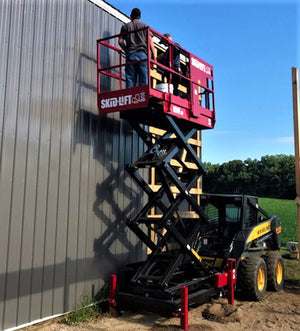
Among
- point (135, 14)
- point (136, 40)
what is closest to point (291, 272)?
point (136, 40)

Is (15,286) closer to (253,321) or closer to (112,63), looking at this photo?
(253,321)

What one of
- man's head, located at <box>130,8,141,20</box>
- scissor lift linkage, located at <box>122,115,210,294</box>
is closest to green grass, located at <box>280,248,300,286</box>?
scissor lift linkage, located at <box>122,115,210,294</box>

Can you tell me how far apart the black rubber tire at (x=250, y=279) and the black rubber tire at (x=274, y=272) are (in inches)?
20.3

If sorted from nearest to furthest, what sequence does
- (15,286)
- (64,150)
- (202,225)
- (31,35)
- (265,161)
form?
(15,286) → (31,35) → (64,150) → (202,225) → (265,161)

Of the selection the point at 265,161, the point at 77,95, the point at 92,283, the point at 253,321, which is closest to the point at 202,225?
the point at 253,321

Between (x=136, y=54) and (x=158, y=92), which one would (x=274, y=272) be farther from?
(x=136, y=54)

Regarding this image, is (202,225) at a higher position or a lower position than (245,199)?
lower

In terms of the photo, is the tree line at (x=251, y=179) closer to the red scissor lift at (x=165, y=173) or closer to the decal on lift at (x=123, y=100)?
the red scissor lift at (x=165, y=173)

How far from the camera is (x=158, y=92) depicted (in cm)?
571

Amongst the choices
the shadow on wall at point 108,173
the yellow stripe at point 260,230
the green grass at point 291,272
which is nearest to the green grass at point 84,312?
the shadow on wall at point 108,173

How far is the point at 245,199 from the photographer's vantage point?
744 cm

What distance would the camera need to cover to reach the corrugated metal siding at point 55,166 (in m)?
4.95

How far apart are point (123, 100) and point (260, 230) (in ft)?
14.0

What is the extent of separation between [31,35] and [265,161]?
316 ft
